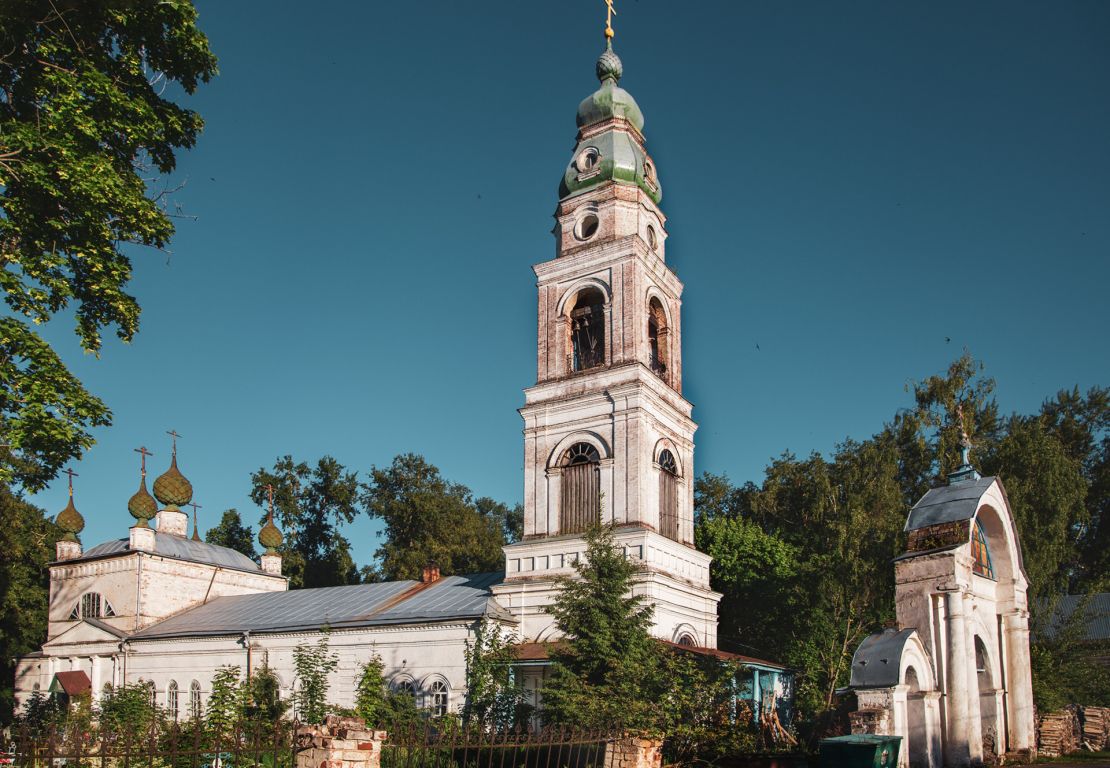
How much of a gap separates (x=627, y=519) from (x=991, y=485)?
7303mm

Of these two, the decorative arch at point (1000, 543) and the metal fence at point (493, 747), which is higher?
the decorative arch at point (1000, 543)

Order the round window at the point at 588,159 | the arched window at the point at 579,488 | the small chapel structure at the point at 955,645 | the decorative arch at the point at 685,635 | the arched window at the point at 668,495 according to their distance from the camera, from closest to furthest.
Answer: the small chapel structure at the point at 955,645, the decorative arch at the point at 685,635, the arched window at the point at 579,488, the arched window at the point at 668,495, the round window at the point at 588,159

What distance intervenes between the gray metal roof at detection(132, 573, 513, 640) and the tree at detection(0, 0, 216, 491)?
11.2 meters

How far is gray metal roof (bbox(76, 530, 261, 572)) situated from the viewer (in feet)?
104

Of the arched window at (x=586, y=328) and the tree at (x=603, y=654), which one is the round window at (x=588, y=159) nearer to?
the arched window at (x=586, y=328)

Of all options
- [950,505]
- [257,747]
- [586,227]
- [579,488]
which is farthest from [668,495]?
[257,747]

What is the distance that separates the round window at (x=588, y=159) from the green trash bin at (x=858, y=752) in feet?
51.2

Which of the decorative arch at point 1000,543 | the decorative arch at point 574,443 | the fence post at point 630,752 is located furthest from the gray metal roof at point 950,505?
the fence post at point 630,752

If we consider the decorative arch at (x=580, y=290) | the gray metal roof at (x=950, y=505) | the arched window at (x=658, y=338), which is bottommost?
the gray metal roof at (x=950, y=505)

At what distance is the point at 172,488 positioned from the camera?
112 feet

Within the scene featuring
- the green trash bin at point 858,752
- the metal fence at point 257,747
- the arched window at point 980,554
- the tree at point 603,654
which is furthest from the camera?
the arched window at point 980,554

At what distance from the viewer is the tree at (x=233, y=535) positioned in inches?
1746

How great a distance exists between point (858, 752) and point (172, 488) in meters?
27.2

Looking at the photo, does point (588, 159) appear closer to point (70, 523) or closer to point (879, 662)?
point (879, 662)
